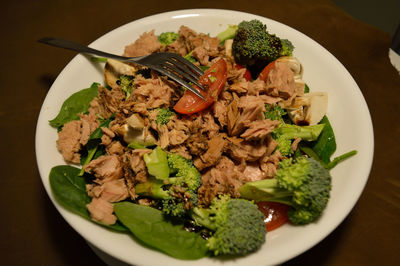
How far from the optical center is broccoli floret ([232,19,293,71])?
8.68 ft

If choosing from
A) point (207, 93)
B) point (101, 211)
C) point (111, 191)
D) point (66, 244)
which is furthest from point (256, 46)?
point (66, 244)

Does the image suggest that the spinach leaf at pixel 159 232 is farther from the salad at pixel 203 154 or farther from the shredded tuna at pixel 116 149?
the shredded tuna at pixel 116 149

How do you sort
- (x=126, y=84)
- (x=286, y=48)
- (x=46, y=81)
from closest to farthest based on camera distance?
(x=126, y=84)
(x=286, y=48)
(x=46, y=81)

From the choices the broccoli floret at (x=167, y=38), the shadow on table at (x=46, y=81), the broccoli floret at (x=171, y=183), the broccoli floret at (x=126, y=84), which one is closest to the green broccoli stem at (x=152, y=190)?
the broccoli floret at (x=171, y=183)

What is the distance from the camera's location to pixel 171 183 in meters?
2.13

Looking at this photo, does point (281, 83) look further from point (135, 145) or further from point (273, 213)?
point (135, 145)

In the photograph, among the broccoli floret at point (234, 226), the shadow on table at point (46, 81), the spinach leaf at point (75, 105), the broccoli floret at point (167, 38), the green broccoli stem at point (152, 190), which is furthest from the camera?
the shadow on table at point (46, 81)

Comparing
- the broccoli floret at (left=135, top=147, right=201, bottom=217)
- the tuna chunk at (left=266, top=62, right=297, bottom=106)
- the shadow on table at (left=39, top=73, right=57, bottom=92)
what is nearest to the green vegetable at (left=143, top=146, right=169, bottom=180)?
the broccoli floret at (left=135, top=147, right=201, bottom=217)

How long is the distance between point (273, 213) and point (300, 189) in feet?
1.17

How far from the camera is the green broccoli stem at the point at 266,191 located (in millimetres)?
1996

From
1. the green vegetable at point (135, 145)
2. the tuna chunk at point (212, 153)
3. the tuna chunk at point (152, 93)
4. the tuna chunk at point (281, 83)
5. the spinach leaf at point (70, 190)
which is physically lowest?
the spinach leaf at point (70, 190)

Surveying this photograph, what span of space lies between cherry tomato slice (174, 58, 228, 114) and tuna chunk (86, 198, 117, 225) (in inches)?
34.2

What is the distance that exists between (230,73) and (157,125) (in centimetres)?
79

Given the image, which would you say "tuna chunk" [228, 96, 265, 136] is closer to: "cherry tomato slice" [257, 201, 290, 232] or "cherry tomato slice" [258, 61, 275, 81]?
"cherry tomato slice" [258, 61, 275, 81]
